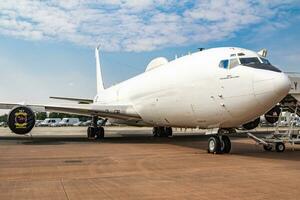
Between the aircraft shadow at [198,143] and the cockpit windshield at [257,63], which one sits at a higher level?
the cockpit windshield at [257,63]

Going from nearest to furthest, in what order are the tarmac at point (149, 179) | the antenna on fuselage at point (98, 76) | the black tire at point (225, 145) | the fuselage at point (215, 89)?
the tarmac at point (149, 179)
the fuselage at point (215, 89)
the black tire at point (225, 145)
the antenna on fuselage at point (98, 76)

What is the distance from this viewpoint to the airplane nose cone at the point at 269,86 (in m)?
10.5

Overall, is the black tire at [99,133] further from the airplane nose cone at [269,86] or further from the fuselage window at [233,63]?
the airplane nose cone at [269,86]

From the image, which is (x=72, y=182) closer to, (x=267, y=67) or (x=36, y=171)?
(x=36, y=171)

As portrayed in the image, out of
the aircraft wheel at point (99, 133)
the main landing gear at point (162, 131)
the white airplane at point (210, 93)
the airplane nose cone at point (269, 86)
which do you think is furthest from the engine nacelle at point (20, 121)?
the airplane nose cone at point (269, 86)

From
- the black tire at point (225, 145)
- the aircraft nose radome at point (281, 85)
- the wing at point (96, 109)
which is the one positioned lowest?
the black tire at point (225, 145)

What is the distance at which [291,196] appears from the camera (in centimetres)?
591

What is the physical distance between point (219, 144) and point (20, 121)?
1035 cm

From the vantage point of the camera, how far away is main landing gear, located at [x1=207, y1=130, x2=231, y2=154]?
12883 mm

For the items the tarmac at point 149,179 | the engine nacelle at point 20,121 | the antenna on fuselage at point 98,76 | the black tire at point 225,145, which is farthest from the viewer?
the antenna on fuselage at point 98,76

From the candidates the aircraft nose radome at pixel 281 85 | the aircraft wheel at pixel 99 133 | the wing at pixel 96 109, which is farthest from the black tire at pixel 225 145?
the aircraft wheel at pixel 99 133

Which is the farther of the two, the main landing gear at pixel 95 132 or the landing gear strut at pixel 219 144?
the main landing gear at pixel 95 132

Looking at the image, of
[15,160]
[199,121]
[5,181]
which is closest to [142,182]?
[5,181]

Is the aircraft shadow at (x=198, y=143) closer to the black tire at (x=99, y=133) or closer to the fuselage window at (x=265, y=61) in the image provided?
the black tire at (x=99, y=133)
